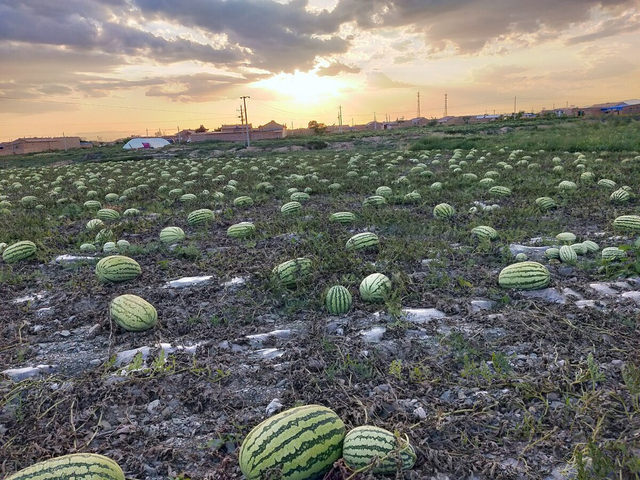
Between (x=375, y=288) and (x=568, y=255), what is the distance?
2239 millimetres

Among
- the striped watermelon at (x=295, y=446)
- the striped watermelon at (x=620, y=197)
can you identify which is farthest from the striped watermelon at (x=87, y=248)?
the striped watermelon at (x=620, y=197)

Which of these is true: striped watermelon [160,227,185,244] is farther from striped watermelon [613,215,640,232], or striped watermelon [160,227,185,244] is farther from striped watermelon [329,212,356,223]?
striped watermelon [613,215,640,232]

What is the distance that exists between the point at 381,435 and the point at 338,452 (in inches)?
9.4

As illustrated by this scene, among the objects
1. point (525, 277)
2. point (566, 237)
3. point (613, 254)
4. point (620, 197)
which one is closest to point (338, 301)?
point (525, 277)

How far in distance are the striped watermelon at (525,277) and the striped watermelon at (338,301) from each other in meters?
1.49

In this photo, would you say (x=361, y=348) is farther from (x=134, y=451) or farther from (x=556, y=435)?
(x=134, y=451)

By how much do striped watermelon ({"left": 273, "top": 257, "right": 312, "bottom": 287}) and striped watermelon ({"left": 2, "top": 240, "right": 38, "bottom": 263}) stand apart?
139 inches

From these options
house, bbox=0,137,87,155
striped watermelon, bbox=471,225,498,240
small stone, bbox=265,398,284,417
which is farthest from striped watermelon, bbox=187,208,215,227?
house, bbox=0,137,87,155

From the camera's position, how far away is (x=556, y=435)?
2.25 meters

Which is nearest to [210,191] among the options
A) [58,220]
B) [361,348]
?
[58,220]

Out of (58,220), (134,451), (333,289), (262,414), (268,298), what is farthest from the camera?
(58,220)

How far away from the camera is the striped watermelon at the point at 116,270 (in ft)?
15.2

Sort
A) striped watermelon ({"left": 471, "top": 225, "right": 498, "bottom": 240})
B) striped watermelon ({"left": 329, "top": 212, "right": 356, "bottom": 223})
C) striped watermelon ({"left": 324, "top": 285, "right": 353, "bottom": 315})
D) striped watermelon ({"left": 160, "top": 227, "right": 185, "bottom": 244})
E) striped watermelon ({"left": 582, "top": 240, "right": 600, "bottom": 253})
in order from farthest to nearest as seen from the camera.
Result: striped watermelon ({"left": 329, "top": 212, "right": 356, "bottom": 223}) < striped watermelon ({"left": 160, "top": 227, "right": 185, "bottom": 244}) < striped watermelon ({"left": 471, "top": 225, "right": 498, "bottom": 240}) < striped watermelon ({"left": 582, "top": 240, "right": 600, "bottom": 253}) < striped watermelon ({"left": 324, "top": 285, "right": 353, "bottom": 315})

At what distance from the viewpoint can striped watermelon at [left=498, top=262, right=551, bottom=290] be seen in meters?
4.01
